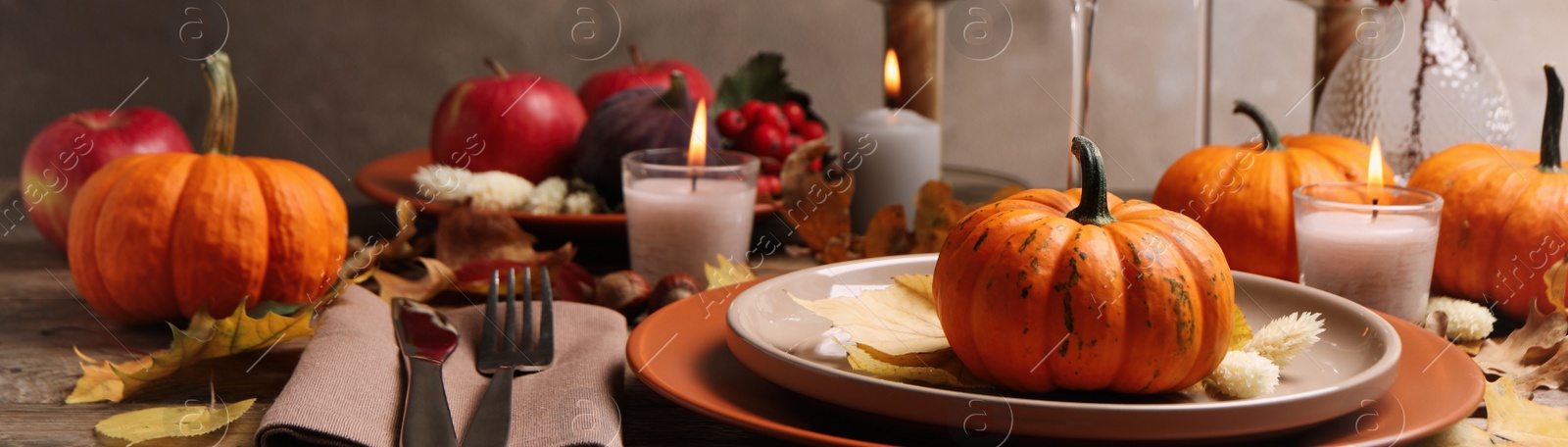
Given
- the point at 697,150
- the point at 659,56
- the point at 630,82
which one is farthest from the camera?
the point at 659,56

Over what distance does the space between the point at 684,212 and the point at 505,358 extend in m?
0.28

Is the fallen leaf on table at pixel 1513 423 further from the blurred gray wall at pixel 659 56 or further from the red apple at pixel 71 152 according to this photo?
the blurred gray wall at pixel 659 56

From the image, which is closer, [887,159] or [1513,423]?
[1513,423]

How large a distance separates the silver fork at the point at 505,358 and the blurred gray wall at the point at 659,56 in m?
1.42

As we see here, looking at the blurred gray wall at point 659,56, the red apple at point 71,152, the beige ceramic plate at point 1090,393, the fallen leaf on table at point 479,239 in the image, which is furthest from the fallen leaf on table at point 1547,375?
Answer: the blurred gray wall at point 659,56

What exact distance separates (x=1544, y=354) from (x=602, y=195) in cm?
84

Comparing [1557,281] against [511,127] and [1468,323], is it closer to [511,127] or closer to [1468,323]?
[1468,323]

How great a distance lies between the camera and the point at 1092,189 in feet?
1.91

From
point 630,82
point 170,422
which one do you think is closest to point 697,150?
point 170,422

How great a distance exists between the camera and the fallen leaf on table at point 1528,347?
72 cm

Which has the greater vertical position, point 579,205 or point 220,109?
point 220,109

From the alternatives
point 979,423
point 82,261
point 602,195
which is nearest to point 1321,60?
point 602,195

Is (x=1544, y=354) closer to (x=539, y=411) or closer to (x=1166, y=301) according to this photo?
(x=1166, y=301)

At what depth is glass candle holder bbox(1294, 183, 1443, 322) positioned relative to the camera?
78cm
